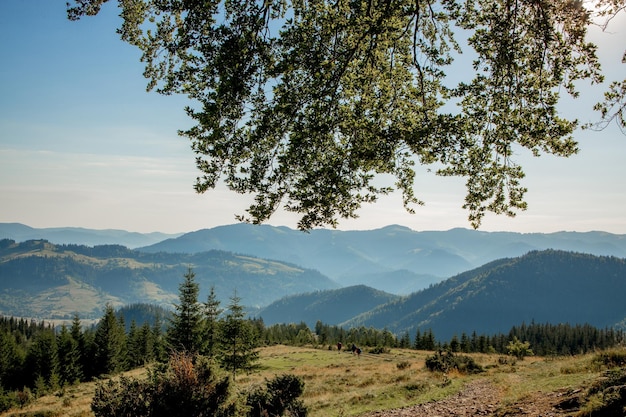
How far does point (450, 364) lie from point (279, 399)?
17233 mm

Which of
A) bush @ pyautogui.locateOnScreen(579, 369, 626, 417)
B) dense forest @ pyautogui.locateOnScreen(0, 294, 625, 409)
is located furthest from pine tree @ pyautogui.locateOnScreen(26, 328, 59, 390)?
bush @ pyautogui.locateOnScreen(579, 369, 626, 417)

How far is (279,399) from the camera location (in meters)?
11.1

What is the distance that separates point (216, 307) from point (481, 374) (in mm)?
31244

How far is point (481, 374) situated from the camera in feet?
72.5

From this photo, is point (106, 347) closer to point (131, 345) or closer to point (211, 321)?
point (131, 345)

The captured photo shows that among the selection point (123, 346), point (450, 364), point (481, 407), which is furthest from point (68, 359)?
point (481, 407)

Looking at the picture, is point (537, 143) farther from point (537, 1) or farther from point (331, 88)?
point (331, 88)

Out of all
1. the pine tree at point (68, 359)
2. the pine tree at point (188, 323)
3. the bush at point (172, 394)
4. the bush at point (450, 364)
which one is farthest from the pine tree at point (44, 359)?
the bush at point (172, 394)

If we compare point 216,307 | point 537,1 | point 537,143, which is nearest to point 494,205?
point 537,143

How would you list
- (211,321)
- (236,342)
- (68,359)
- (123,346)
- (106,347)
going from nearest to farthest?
1. (236,342)
2. (211,321)
3. (68,359)
4. (106,347)
5. (123,346)

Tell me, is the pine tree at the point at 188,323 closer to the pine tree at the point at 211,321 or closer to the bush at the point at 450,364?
the pine tree at the point at 211,321

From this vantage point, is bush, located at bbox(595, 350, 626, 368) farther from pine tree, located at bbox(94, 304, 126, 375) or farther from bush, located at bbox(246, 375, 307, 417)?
pine tree, located at bbox(94, 304, 126, 375)

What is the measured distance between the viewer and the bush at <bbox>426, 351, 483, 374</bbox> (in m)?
23.8

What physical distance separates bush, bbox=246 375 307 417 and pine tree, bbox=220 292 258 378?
27.3 meters
